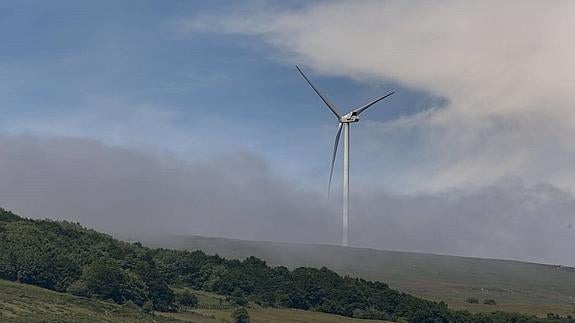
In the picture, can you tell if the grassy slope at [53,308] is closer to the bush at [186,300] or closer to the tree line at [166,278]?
the tree line at [166,278]

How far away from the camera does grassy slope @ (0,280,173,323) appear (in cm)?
9532

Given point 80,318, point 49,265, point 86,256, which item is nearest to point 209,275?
point 86,256

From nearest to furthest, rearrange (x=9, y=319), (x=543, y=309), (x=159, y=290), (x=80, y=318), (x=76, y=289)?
(x=9, y=319) → (x=80, y=318) → (x=76, y=289) → (x=159, y=290) → (x=543, y=309)

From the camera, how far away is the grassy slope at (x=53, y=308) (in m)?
95.3

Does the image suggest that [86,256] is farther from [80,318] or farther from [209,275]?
[80,318]

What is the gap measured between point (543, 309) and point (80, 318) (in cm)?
12309

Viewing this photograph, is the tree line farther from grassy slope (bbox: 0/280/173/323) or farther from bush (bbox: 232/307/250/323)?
bush (bbox: 232/307/250/323)

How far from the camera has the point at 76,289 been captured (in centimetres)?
12888

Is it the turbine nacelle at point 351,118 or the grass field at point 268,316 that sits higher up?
the turbine nacelle at point 351,118

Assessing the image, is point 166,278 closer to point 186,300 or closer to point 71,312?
point 186,300

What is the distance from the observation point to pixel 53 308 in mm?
Result: 106250

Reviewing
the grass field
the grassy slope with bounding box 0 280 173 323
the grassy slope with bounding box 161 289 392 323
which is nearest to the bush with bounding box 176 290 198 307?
the grassy slope with bounding box 161 289 392 323

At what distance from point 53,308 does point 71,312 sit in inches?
115

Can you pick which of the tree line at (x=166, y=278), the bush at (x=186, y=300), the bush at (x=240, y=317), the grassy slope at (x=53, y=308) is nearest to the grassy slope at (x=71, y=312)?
the grassy slope at (x=53, y=308)
